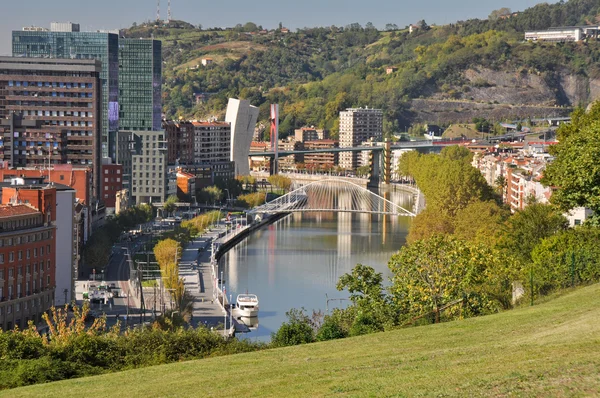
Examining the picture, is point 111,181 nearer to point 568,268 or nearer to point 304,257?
point 304,257

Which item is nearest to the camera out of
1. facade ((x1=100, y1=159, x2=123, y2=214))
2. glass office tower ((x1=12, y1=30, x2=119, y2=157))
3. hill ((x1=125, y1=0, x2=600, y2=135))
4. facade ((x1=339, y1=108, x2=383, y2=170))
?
facade ((x1=100, y1=159, x2=123, y2=214))

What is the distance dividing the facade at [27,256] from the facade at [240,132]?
44.5 metres

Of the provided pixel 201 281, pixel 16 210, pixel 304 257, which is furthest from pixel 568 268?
pixel 304 257

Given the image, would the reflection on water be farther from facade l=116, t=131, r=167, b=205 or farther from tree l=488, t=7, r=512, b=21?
tree l=488, t=7, r=512, b=21

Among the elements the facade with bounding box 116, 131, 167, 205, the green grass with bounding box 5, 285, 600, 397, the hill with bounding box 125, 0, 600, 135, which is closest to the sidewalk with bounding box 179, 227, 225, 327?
the facade with bounding box 116, 131, 167, 205

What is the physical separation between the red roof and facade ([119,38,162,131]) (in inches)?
1258

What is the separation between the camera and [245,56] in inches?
5679

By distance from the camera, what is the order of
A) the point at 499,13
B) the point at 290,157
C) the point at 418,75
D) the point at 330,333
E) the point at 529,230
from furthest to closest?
the point at 499,13 → the point at 418,75 → the point at 290,157 → the point at 529,230 → the point at 330,333

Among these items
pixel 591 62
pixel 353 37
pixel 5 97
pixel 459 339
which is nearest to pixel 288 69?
pixel 353 37

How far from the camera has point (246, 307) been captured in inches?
1026

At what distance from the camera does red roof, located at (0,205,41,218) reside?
928 inches

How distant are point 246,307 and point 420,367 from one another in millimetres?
16587

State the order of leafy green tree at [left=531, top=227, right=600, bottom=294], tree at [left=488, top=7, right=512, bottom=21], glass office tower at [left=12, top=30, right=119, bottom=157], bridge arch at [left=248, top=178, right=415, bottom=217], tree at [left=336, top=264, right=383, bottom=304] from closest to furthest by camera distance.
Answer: leafy green tree at [left=531, top=227, right=600, bottom=294], tree at [left=336, top=264, right=383, bottom=304], bridge arch at [left=248, top=178, right=415, bottom=217], glass office tower at [left=12, top=30, right=119, bottom=157], tree at [left=488, top=7, right=512, bottom=21]

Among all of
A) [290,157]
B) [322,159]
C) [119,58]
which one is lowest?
[322,159]
